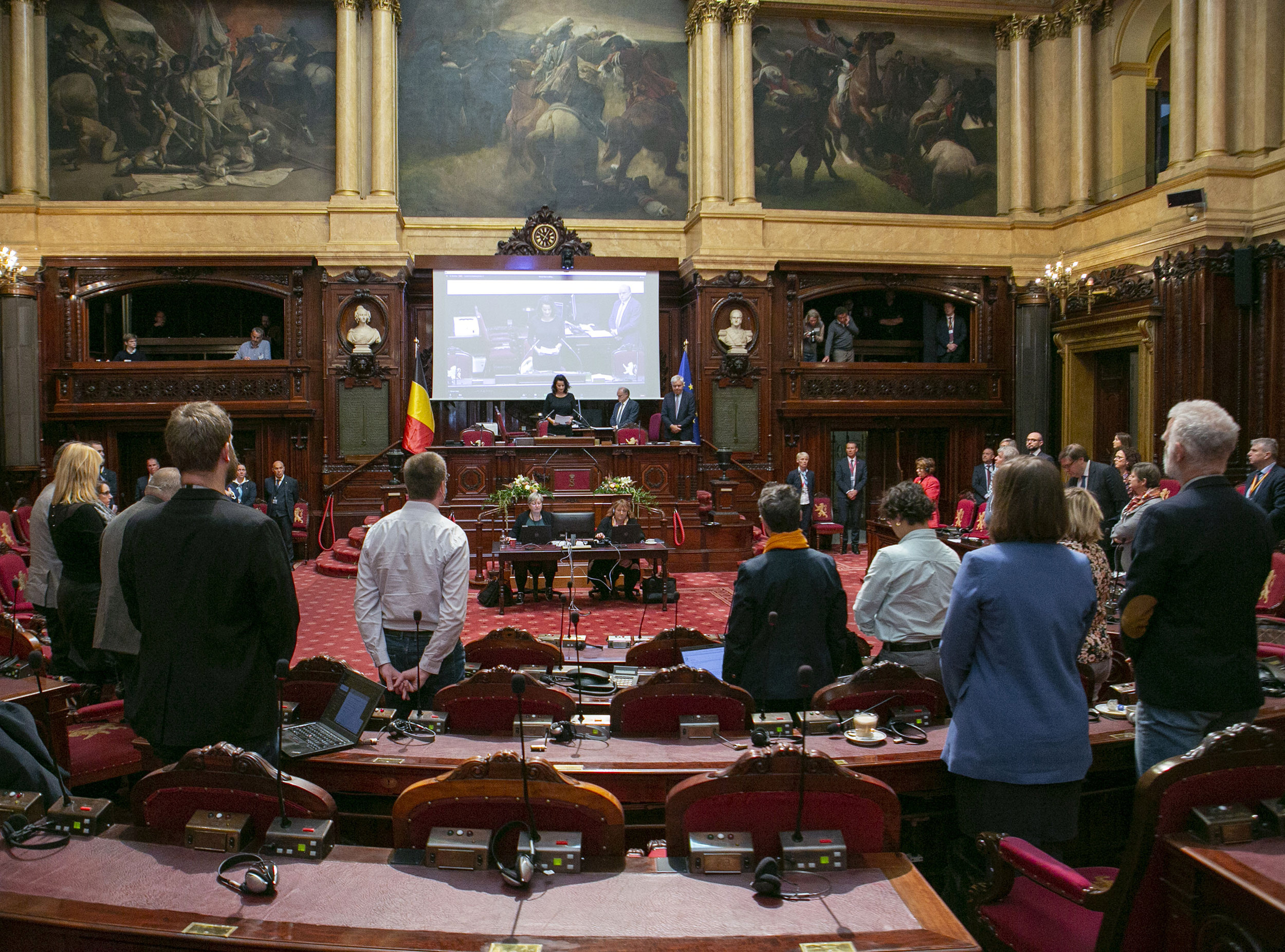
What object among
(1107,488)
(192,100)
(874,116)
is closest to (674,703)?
(1107,488)

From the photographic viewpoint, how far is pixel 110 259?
13820mm

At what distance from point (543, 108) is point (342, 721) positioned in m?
13.9

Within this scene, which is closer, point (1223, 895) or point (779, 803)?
point (1223, 895)

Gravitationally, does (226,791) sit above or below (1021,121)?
Result: below

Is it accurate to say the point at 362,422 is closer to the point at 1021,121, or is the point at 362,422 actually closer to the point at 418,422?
the point at 418,422

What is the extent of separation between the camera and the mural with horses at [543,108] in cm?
1502

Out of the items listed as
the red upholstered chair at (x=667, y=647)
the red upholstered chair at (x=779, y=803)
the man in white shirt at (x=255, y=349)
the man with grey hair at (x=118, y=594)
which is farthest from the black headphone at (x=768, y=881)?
the man in white shirt at (x=255, y=349)

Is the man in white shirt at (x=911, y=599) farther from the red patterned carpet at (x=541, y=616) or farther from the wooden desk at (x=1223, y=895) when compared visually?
the red patterned carpet at (x=541, y=616)

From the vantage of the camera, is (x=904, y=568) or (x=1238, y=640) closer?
(x=1238, y=640)

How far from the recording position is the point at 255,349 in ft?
46.7

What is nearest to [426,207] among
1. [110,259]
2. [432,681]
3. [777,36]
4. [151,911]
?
[110,259]

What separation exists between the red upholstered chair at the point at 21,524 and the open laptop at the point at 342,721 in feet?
31.6

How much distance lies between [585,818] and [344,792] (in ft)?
3.92

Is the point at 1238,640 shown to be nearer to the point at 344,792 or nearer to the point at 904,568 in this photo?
the point at 904,568
